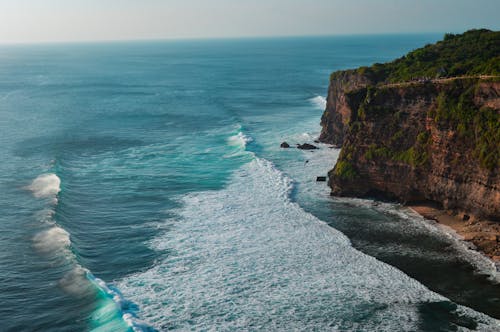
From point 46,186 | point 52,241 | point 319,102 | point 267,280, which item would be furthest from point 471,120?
point 319,102

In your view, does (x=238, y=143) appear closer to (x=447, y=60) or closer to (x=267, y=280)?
(x=447, y=60)

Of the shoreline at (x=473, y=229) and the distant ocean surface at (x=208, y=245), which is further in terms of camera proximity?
the shoreline at (x=473, y=229)

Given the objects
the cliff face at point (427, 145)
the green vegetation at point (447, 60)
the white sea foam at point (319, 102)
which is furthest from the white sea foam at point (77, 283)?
the white sea foam at point (319, 102)

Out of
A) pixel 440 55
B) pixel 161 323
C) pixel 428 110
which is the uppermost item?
pixel 440 55

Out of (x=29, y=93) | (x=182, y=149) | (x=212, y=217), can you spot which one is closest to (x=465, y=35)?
(x=182, y=149)

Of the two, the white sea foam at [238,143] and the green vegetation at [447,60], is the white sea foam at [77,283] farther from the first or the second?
the green vegetation at [447,60]

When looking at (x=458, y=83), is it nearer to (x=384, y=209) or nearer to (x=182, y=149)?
(x=384, y=209)
